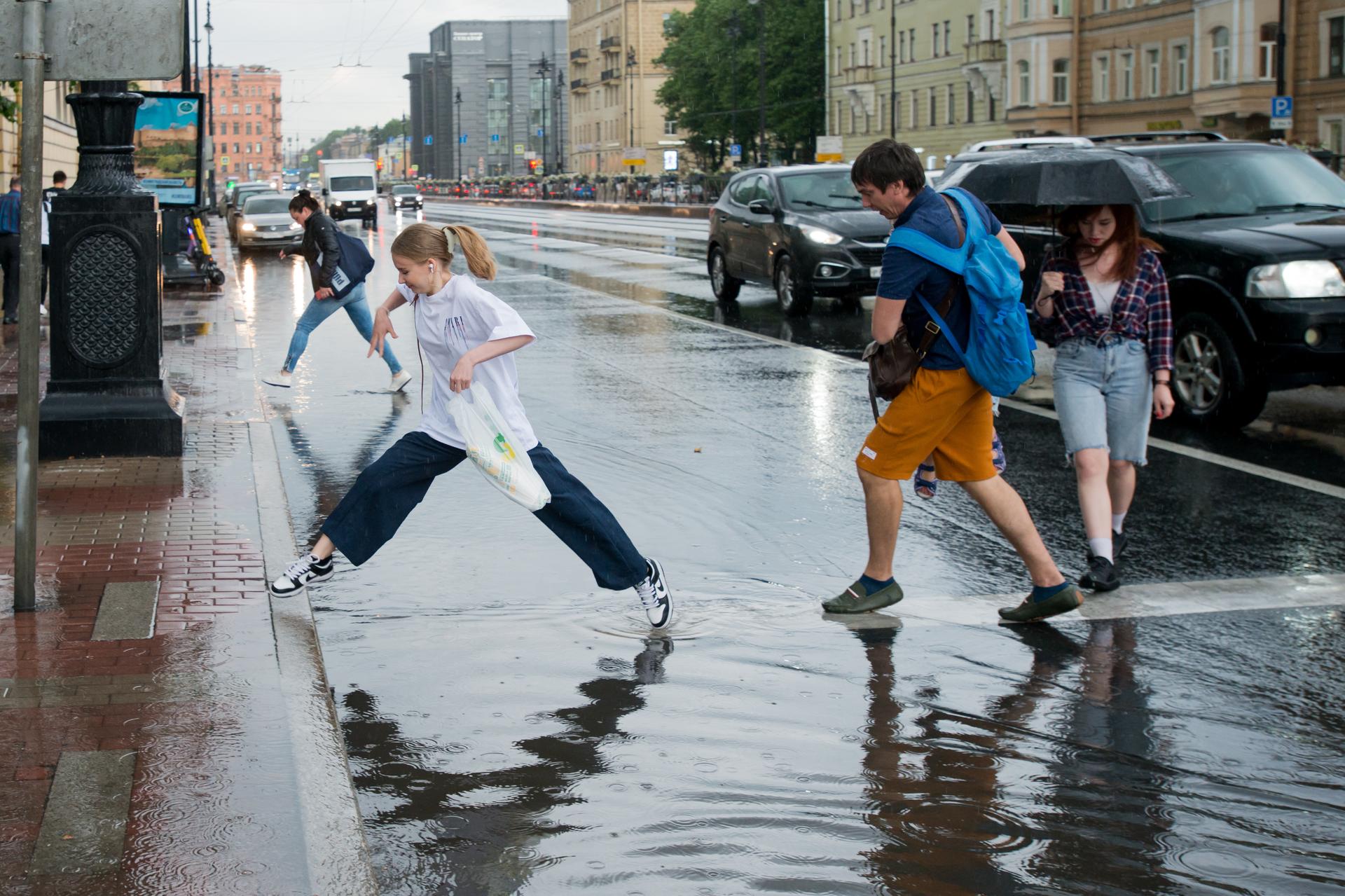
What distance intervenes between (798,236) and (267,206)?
82.9 ft

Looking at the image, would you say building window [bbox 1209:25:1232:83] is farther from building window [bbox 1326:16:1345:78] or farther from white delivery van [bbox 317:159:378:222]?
white delivery van [bbox 317:159:378:222]

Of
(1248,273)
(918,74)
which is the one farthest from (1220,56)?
(1248,273)

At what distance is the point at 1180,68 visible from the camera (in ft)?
188

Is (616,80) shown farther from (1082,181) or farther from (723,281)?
(1082,181)

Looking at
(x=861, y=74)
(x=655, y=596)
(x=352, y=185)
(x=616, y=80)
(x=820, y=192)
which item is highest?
(x=616, y=80)

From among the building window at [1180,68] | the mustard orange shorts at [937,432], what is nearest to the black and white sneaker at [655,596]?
the mustard orange shorts at [937,432]

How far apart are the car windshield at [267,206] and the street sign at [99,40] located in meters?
35.6

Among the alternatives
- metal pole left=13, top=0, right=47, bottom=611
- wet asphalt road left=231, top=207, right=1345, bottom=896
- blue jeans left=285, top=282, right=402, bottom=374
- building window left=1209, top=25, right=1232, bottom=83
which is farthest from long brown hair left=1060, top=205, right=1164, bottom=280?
building window left=1209, top=25, right=1232, bottom=83

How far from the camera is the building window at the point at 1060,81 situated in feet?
211

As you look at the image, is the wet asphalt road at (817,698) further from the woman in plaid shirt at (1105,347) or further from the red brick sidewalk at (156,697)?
the woman in plaid shirt at (1105,347)

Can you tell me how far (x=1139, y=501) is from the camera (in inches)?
328

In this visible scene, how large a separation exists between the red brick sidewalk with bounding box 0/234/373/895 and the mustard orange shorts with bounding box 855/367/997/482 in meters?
2.17

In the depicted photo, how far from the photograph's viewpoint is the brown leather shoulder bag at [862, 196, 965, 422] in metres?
5.73

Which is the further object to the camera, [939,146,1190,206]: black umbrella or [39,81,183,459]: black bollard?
[39,81,183,459]: black bollard
